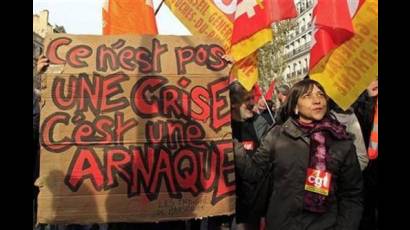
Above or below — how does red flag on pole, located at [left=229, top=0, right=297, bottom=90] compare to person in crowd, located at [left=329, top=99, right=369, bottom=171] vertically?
above

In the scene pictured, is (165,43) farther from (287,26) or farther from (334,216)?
(287,26)

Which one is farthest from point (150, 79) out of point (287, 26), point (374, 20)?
point (287, 26)

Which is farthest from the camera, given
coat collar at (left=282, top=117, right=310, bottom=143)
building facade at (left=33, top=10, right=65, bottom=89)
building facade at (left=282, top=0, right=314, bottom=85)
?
building facade at (left=282, top=0, right=314, bottom=85)

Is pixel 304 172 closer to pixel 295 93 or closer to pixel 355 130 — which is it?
pixel 295 93

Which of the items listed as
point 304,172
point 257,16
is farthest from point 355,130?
point 257,16

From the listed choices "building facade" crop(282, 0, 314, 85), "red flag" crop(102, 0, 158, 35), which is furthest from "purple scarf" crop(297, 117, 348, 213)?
"building facade" crop(282, 0, 314, 85)

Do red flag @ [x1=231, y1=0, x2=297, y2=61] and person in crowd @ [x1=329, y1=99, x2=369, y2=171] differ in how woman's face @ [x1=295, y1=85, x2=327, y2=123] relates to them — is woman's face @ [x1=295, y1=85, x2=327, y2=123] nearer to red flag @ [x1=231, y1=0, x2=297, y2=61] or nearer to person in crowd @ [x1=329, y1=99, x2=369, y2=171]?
person in crowd @ [x1=329, y1=99, x2=369, y2=171]

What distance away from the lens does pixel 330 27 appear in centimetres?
507

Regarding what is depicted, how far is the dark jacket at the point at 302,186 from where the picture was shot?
11.6 ft

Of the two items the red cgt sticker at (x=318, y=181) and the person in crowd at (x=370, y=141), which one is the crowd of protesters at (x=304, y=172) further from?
the person in crowd at (x=370, y=141)

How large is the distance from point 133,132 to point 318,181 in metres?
1.30

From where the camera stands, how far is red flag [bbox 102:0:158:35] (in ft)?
18.4

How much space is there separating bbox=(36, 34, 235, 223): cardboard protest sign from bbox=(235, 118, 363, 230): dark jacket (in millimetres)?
344

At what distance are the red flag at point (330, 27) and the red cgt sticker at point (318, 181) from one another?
1.78 meters
